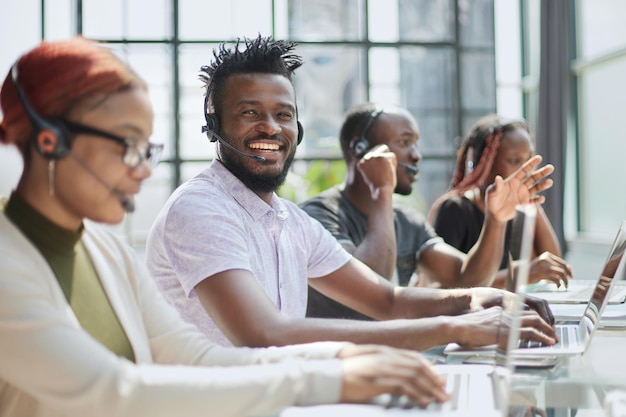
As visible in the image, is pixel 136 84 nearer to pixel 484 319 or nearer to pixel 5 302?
pixel 5 302

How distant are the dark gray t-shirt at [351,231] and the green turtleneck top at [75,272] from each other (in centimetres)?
128

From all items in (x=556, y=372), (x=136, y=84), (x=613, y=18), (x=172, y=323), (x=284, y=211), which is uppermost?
(x=613, y=18)

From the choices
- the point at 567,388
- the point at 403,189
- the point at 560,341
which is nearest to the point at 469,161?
the point at 403,189

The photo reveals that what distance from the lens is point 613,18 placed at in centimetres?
505

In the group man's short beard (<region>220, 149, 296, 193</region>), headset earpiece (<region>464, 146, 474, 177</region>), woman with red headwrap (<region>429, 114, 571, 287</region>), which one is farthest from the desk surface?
headset earpiece (<region>464, 146, 474, 177</region>)

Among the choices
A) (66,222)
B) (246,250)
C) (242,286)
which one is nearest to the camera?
(66,222)

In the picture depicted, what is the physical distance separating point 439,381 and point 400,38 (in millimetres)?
5178

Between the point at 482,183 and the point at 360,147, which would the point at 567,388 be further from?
the point at 482,183

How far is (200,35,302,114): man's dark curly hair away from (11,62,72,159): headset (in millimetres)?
896

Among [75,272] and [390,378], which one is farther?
[75,272]

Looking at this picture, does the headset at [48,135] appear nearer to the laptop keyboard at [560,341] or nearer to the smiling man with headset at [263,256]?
the smiling man with headset at [263,256]

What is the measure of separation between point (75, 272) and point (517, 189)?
1668mm

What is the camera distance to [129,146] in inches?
42.2

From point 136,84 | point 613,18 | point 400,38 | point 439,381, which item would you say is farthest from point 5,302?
point 400,38
